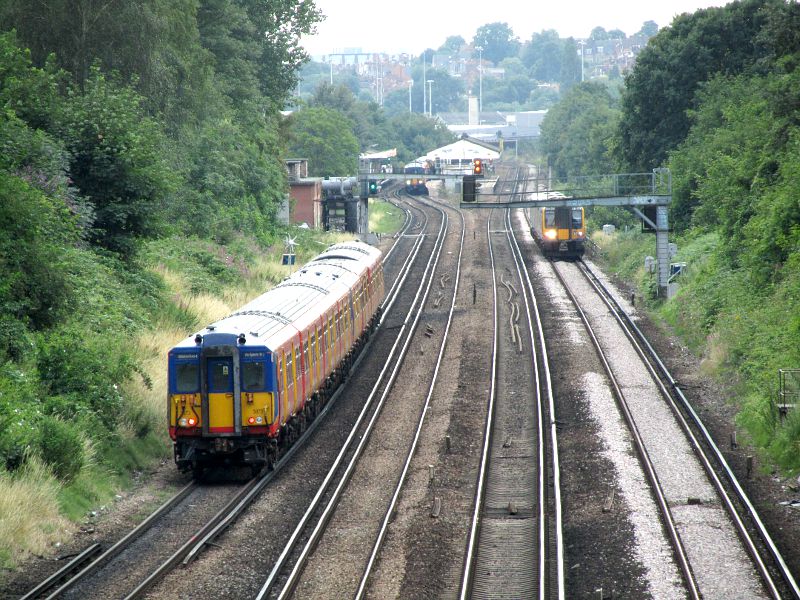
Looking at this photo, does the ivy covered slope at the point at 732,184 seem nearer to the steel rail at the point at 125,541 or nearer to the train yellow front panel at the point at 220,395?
the train yellow front panel at the point at 220,395

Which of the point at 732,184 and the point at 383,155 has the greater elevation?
the point at 383,155

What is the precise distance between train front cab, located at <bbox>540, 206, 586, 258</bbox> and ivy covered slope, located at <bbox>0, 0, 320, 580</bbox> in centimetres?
1289

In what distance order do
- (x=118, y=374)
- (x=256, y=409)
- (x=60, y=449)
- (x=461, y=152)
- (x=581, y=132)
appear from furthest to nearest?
1. (x=461, y=152)
2. (x=581, y=132)
3. (x=118, y=374)
4. (x=256, y=409)
5. (x=60, y=449)

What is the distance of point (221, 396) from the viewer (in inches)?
725

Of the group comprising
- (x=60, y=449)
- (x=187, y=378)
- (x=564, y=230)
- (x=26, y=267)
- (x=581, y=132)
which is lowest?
(x=60, y=449)

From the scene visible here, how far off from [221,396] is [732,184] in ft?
75.4

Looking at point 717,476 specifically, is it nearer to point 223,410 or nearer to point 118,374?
point 223,410

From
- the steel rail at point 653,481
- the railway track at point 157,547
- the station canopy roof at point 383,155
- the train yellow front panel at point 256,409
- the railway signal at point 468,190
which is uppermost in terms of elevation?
the station canopy roof at point 383,155

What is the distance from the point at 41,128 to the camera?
28.9 m

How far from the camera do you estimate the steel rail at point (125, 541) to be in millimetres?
13477

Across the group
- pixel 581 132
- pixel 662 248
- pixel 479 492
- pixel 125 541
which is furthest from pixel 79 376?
pixel 581 132

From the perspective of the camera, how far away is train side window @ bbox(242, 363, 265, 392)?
18406 millimetres

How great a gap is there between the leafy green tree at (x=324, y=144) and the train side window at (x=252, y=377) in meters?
66.5

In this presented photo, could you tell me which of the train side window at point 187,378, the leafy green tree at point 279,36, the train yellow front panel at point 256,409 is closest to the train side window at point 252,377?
the train yellow front panel at point 256,409
